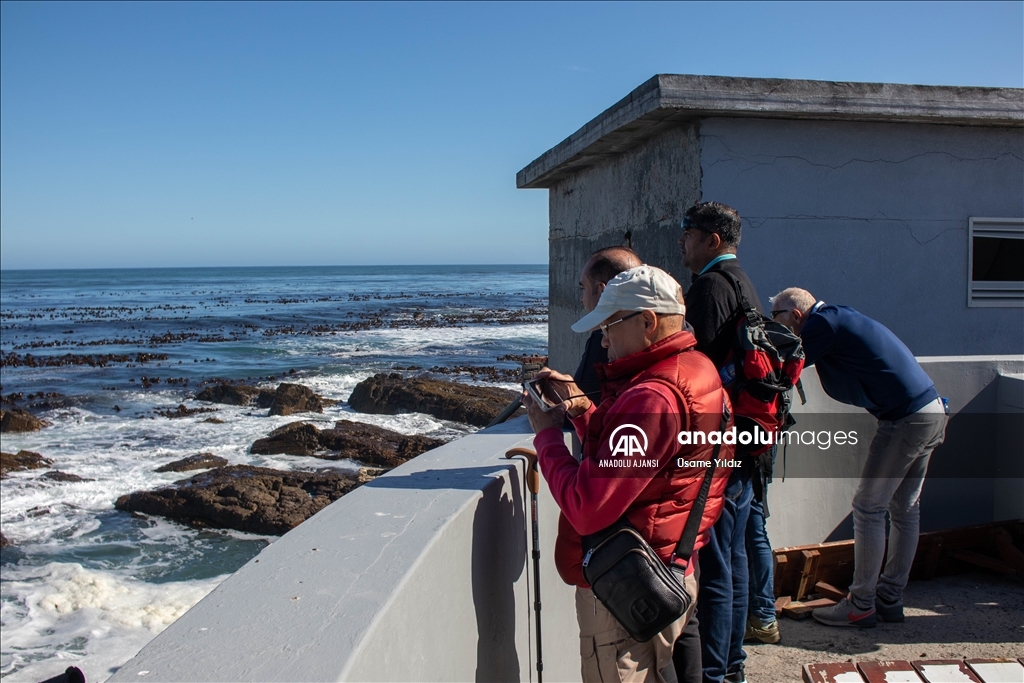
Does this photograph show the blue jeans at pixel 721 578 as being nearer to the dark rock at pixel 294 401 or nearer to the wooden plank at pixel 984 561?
the wooden plank at pixel 984 561

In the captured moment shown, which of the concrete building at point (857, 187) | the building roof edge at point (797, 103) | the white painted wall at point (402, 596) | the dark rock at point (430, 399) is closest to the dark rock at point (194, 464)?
the dark rock at point (430, 399)

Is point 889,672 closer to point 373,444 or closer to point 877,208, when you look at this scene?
point 877,208

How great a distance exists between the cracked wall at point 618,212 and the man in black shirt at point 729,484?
1859 millimetres

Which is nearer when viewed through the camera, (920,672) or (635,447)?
(635,447)

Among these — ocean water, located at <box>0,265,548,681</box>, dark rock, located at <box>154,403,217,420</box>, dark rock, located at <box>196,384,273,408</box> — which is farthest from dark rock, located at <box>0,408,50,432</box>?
dark rock, located at <box>196,384,273,408</box>

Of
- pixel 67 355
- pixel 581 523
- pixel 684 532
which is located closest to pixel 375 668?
pixel 581 523

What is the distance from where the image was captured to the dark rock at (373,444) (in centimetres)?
1338

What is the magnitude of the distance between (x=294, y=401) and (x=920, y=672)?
1652 cm

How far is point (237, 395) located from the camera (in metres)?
19.4

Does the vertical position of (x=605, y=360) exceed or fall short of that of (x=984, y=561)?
it exceeds it

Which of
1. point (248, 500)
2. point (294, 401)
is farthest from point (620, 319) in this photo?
point (294, 401)

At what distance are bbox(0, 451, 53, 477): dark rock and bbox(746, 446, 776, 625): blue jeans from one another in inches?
508

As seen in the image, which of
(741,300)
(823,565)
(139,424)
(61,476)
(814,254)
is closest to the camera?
(741,300)

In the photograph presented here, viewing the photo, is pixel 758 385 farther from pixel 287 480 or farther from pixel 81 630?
pixel 287 480
